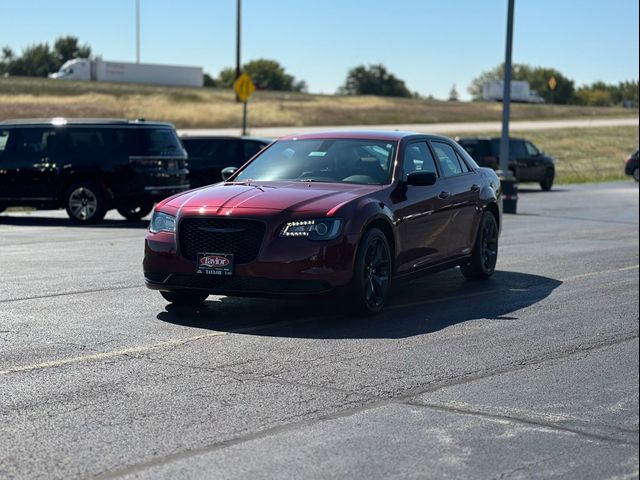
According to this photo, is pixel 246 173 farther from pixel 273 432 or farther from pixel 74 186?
pixel 74 186

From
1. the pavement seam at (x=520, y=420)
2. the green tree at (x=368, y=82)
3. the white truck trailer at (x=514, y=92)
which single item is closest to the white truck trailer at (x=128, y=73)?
the white truck trailer at (x=514, y=92)

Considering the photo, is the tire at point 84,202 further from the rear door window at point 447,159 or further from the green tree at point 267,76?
the green tree at point 267,76

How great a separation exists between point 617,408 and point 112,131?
1564cm

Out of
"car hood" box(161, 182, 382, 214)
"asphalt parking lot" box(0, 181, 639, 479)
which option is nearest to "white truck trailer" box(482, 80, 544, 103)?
"asphalt parking lot" box(0, 181, 639, 479)

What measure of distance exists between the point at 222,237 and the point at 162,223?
0.67 metres

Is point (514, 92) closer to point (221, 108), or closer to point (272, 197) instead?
point (221, 108)

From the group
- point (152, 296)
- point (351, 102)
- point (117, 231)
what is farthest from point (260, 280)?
point (351, 102)

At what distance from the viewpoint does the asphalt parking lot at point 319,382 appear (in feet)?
19.3

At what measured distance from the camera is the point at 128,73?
108 m

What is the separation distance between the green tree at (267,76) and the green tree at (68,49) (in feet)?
76.3

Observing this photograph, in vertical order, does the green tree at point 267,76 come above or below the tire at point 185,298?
above

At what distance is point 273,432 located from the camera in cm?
638

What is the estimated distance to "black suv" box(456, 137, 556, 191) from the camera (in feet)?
117

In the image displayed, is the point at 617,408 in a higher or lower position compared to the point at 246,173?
lower
